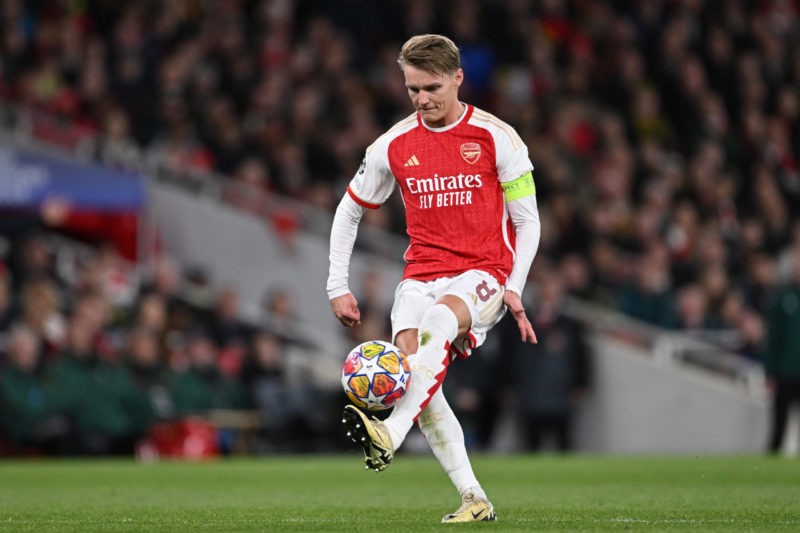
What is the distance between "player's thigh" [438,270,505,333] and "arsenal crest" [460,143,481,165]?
53 centimetres

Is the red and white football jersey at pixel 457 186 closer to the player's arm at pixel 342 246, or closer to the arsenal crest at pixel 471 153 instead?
the arsenal crest at pixel 471 153

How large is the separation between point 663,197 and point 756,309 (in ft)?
8.23

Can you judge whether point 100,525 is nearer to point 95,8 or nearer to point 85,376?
point 85,376

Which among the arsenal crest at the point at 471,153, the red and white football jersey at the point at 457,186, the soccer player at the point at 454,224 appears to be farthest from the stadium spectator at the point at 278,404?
the arsenal crest at the point at 471,153

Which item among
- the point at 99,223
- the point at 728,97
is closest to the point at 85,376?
the point at 99,223

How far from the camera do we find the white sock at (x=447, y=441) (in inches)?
294

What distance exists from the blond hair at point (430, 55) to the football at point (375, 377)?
4.31 feet

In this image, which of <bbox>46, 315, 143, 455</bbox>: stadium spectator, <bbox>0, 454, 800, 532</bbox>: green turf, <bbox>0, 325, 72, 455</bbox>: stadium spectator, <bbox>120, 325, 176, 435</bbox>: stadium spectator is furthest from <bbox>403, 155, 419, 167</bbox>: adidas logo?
<bbox>120, 325, 176, 435</bbox>: stadium spectator

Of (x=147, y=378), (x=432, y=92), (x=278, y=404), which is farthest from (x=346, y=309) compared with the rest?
(x=278, y=404)

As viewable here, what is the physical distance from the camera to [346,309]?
7.54 m

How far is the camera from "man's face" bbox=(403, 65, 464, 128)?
730 centimetres

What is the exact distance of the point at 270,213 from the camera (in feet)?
67.5

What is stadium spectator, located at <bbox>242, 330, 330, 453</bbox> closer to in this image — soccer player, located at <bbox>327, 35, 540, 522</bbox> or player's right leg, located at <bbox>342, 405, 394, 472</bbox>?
soccer player, located at <bbox>327, 35, 540, 522</bbox>

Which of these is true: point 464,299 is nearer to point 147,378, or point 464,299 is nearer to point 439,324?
point 439,324
